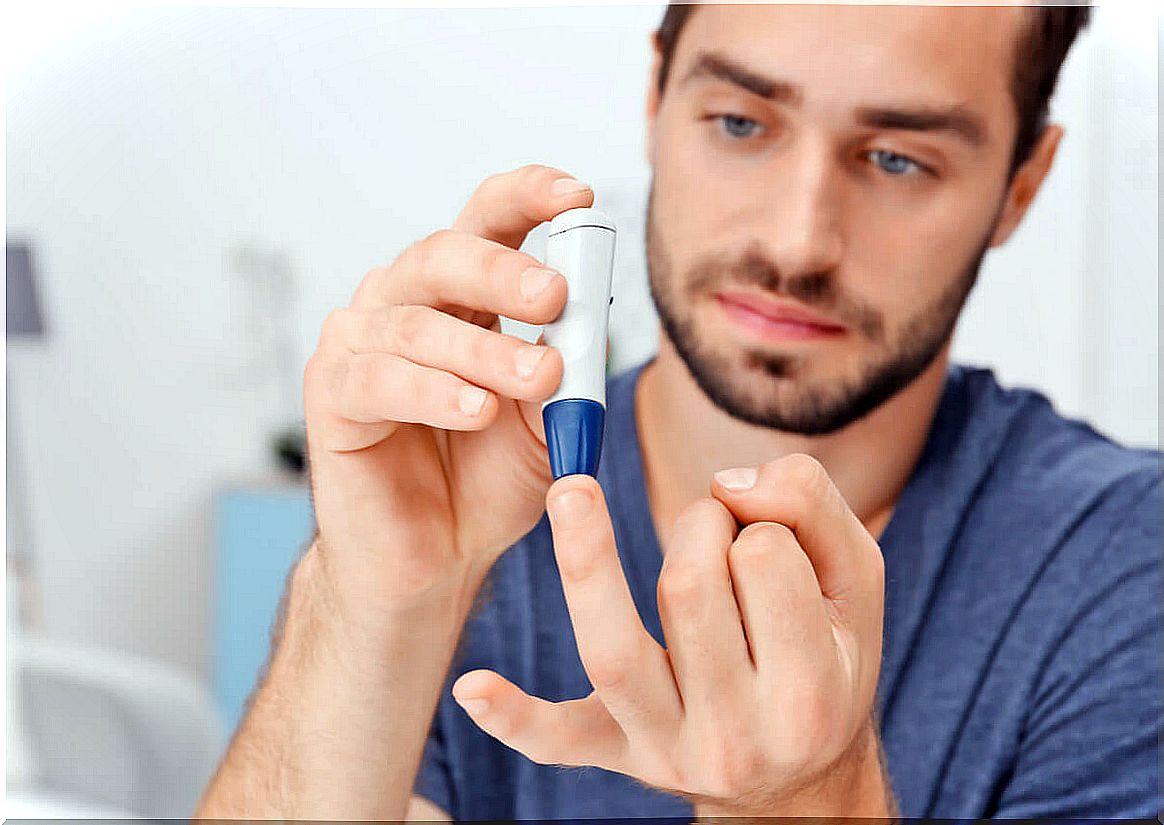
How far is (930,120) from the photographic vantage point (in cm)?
53

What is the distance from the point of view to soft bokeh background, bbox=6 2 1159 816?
0.58m

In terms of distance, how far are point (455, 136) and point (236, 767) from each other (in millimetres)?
363

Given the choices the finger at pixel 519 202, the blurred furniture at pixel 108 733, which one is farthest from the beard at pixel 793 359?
the blurred furniture at pixel 108 733

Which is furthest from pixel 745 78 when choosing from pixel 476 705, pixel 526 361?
pixel 476 705

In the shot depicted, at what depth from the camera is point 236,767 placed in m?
0.57

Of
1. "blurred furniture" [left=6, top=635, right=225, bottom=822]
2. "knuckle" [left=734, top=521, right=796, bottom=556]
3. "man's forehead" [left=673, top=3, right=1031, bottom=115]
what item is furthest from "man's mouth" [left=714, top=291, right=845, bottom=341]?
"blurred furniture" [left=6, top=635, right=225, bottom=822]

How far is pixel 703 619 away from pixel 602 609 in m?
0.04

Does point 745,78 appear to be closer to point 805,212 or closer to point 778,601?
point 805,212

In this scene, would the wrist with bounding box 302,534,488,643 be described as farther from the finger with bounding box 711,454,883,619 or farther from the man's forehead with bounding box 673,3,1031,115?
the man's forehead with bounding box 673,3,1031,115

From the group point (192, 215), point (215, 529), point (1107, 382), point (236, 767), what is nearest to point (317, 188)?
point (192, 215)

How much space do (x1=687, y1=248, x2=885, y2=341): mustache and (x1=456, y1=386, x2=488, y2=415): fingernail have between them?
0.21 m

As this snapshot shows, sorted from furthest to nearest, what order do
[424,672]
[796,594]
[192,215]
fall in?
[192,215], [424,672], [796,594]

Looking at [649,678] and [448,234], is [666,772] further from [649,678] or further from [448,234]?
[448,234]

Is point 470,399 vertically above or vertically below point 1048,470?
above
